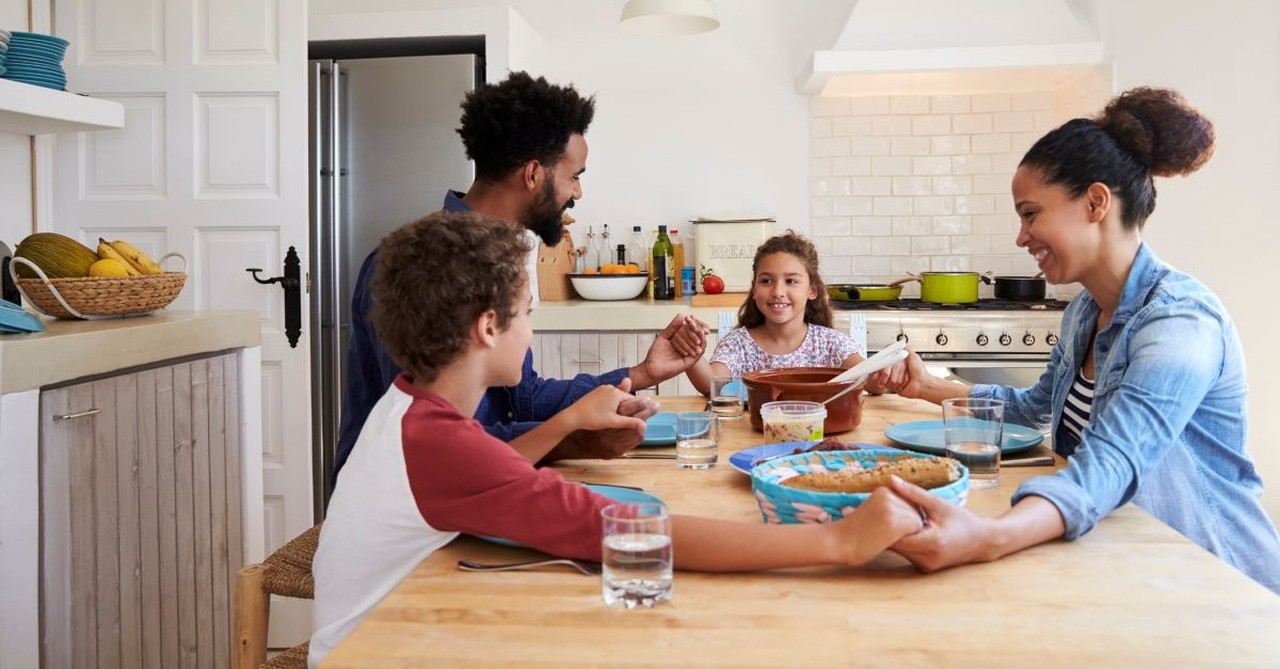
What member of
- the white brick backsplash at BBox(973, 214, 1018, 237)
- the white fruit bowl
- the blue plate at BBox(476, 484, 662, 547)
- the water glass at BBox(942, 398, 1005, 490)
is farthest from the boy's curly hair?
the white brick backsplash at BBox(973, 214, 1018, 237)

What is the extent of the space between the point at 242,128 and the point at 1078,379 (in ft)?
9.02

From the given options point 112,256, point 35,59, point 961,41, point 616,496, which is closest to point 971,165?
point 961,41

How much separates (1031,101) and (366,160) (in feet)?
9.33

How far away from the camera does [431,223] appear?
1.46 metres

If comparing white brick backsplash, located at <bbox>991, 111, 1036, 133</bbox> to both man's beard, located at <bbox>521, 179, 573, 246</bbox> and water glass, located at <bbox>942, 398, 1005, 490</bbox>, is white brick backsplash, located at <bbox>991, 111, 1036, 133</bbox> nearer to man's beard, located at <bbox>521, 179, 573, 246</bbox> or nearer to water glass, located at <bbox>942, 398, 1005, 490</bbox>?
man's beard, located at <bbox>521, 179, 573, 246</bbox>

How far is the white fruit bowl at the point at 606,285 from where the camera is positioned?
14.7 ft

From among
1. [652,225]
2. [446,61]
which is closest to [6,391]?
[446,61]

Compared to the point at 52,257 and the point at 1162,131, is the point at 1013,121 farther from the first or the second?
the point at 52,257

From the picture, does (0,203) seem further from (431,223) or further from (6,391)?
(431,223)

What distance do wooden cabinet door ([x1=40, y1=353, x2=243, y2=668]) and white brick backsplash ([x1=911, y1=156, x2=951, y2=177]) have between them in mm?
3072

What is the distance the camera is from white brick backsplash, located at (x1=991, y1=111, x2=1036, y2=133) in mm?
A: 4766

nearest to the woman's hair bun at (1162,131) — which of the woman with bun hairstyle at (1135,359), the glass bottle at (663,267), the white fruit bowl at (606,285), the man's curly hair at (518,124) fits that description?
the woman with bun hairstyle at (1135,359)

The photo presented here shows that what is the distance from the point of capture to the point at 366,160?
4109 mm

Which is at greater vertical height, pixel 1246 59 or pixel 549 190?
pixel 1246 59
